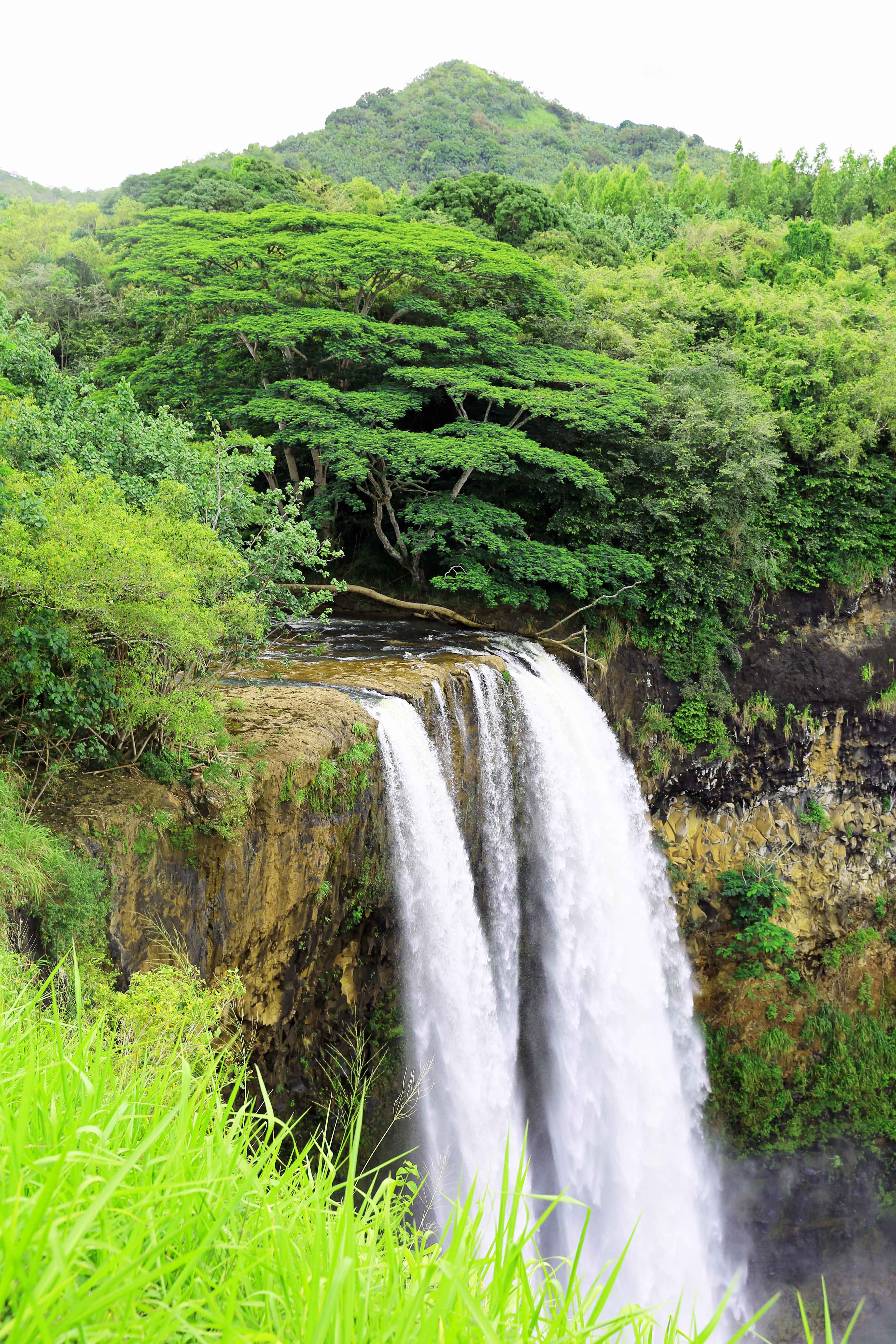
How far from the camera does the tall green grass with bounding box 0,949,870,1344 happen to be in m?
1.36

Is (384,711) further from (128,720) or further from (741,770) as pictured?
(741,770)

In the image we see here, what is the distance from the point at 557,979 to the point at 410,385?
30.1 ft

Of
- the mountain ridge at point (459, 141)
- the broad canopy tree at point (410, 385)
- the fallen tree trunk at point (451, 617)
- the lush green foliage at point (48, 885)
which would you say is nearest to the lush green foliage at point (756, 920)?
the fallen tree trunk at point (451, 617)

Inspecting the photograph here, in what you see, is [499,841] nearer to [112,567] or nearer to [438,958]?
[438,958]

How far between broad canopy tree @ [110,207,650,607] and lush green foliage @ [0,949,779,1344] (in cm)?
1050

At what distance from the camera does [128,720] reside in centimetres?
644

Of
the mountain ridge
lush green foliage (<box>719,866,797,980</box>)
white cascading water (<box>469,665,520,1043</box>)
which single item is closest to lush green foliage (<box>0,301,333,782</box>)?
white cascading water (<box>469,665,520,1043</box>)

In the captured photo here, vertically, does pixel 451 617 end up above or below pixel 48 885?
above

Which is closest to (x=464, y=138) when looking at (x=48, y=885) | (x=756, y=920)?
(x=756, y=920)

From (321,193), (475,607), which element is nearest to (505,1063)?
(475,607)

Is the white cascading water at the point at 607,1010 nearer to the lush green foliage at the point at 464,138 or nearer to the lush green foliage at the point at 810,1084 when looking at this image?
the lush green foliage at the point at 810,1084

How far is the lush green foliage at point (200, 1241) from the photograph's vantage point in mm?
1358

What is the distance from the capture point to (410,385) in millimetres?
13180

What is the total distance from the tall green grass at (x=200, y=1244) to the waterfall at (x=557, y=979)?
6168mm
